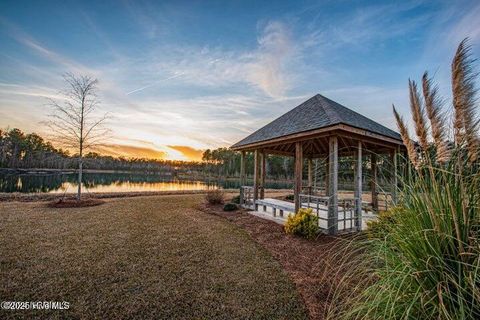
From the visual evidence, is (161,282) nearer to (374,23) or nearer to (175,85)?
(374,23)

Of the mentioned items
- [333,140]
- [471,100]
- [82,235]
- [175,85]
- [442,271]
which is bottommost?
[82,235]

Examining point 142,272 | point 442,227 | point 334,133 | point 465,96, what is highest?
point 334,133

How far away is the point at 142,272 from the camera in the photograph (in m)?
3.78

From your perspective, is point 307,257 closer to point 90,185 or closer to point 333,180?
point 333,180

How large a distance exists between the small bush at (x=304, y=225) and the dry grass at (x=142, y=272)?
1303 millimetres

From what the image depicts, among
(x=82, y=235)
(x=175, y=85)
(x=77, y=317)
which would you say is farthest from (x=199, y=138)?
(x=77, y=317)

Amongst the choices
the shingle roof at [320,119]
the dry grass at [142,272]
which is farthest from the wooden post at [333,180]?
the dry grass at [142,272]

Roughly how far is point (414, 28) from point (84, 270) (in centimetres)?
839

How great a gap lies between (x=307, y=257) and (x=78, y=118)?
13556mm

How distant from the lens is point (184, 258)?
4.42 meters

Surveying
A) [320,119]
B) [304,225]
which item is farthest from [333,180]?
[320,119]

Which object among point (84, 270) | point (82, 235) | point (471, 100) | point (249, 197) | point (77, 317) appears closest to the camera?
point (471, 100)

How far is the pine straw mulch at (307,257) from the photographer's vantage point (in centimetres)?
298

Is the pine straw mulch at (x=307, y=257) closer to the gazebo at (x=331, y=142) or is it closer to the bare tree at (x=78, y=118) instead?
the gazebo at (x=331, y=142)
